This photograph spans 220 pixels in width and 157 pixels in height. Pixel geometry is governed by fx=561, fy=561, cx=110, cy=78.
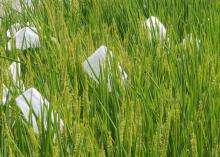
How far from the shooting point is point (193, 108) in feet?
3.82

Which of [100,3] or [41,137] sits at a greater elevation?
[100,3]

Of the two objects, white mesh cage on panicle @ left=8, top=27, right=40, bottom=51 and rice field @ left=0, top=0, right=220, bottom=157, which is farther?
white mesh cage on panicle @ left=8, top=27, right=40, bottom=51

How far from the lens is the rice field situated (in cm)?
98

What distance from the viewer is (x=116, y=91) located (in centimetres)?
123

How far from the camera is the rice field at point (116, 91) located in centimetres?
98

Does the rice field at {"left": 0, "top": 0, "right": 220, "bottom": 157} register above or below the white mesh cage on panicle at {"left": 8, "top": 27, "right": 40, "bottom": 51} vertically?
below

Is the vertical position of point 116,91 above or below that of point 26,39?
below

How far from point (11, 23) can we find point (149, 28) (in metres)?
0.61

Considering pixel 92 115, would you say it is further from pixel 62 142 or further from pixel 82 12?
pixel 82 12

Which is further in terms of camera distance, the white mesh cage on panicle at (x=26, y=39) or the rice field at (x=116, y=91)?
the white mesh cage on panicle at (x=26, y=39)

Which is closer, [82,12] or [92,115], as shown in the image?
[92,115]

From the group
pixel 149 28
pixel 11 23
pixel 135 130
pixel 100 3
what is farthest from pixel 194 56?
pixel 11 23

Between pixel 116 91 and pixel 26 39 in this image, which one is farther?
pixel 26 39

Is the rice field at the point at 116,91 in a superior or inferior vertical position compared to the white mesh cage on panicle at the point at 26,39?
inferior
